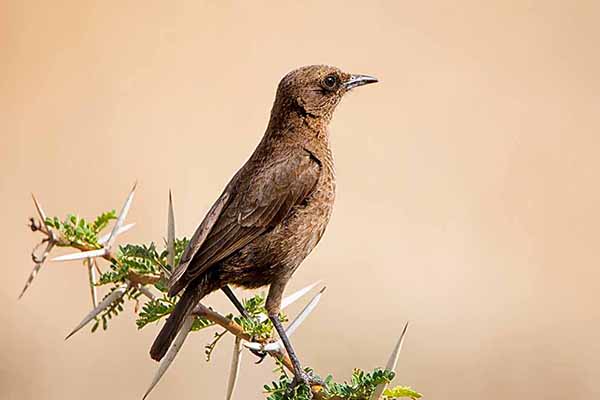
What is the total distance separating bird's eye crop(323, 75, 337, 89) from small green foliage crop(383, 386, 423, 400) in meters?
1.67

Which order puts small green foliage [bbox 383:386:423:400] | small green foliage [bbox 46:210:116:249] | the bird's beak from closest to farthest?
small green foliage [bbox 383:386:423:400] < small green foliage [bbox 46:210:116:249] < the bird's beak

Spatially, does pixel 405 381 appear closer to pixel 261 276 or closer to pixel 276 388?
pixel 261 276

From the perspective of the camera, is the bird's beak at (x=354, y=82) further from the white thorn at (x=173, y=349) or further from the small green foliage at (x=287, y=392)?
the small green foliage at (x=287, y=392)

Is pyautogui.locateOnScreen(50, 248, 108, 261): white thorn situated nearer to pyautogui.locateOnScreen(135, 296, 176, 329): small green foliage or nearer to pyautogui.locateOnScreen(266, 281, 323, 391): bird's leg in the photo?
pyautogui.locateOnScreen(135, 296, 176, 329): small green foliage

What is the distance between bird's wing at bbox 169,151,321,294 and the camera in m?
2.78

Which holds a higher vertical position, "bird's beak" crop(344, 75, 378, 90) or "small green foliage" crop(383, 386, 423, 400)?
"bird's beak" crop(344, 75, 378, 90)

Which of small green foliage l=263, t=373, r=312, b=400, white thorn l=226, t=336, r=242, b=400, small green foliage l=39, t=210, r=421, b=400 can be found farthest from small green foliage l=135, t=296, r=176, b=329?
small green foliage l=263, t=373, r=312, b=400

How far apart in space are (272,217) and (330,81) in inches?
27.8

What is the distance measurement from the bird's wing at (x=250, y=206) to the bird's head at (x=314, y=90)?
10.8 inches

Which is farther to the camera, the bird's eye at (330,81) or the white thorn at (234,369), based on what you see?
the bird's eye at (330,81)

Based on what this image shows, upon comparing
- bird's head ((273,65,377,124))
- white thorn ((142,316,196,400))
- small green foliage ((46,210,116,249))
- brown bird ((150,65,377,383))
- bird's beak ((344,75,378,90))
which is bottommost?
white thorn ((142,316,196,400))

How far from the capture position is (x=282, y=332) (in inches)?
107

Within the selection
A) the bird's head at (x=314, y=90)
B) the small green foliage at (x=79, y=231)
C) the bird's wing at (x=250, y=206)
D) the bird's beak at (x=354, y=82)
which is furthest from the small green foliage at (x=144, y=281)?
the bird's beak at (x=354, y=82)

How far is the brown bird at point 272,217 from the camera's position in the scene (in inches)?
110
